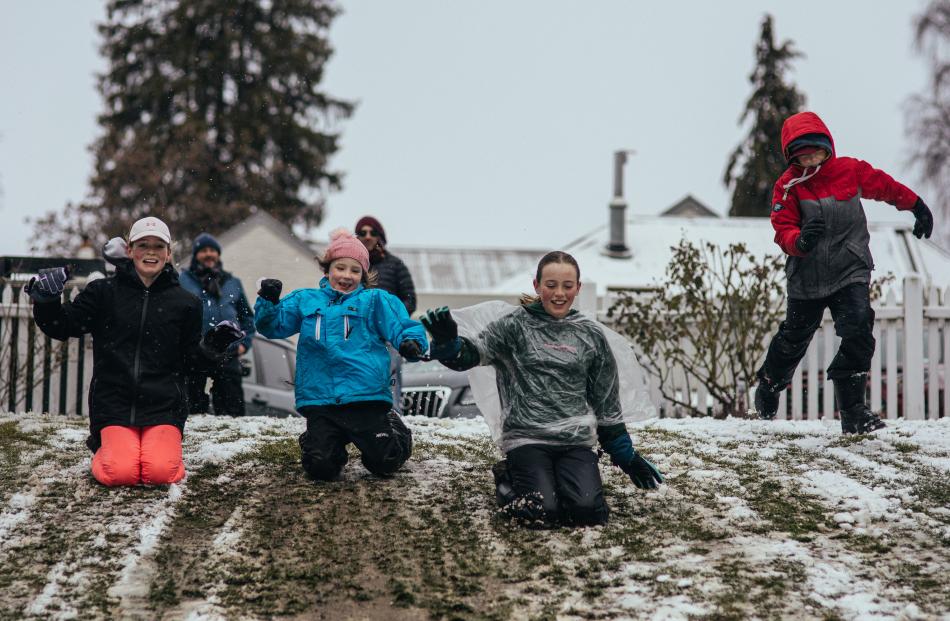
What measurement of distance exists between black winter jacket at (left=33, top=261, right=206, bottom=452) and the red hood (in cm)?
346

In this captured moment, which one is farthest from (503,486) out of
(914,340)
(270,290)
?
(914,340)

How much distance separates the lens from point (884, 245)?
1126 inches

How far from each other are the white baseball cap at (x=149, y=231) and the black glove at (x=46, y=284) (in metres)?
0.48

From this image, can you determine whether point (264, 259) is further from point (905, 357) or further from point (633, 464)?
point (633, 464)

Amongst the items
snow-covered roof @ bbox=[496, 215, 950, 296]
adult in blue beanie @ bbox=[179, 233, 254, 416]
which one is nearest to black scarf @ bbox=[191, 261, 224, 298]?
adult in blue beanie @ bbox=[179, 233, 254, 416]

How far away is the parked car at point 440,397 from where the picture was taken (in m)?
9.06

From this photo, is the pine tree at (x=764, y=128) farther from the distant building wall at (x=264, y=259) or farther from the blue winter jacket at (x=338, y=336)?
the blue winter jacket at (x=338, y=336)

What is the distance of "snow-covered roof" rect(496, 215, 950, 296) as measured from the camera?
90.5ft

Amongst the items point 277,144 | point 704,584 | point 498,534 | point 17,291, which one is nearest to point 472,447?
point 498,534

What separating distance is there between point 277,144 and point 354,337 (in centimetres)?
3041

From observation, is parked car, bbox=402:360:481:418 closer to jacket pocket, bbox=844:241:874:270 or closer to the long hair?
jacket pocket, bbox=844:241:874:270

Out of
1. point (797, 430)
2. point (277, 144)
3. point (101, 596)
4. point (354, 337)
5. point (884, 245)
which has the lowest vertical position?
point (101, 596)

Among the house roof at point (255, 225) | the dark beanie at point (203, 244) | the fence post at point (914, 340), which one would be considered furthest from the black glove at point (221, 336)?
the house roof at point (255, 225)

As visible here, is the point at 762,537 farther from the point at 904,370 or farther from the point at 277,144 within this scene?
the point at 277,144
